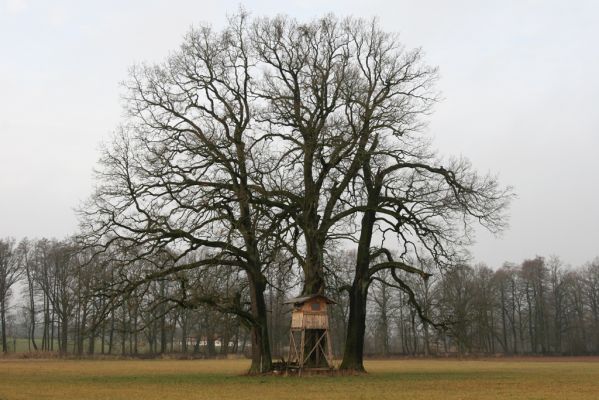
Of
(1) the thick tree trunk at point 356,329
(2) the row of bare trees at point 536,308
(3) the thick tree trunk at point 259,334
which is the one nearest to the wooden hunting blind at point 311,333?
(3) the thick tree trunk at point 259,334

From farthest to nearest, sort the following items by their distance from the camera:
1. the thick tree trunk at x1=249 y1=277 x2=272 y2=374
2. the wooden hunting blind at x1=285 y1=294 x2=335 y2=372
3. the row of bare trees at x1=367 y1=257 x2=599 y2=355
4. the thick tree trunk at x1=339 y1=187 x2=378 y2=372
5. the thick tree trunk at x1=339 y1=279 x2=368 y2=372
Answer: the row of bare trees at x1=367 y1=257 x2=599 y2=355 < the thick tree trunk at x1=339 y1=187 x2=378 y2=372 < the thick tree trunk at x1=339 y1=279 x2=368 y2=372 < the thick tree trunk at x1=249 y1=277 x2=272 y2=374 < the wooden hunting blind at x1=285 y1=294 x2=335 y2=372

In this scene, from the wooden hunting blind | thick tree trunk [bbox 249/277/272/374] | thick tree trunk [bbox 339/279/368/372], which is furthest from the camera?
thick tree trunk [bbox 339/279/368/372]

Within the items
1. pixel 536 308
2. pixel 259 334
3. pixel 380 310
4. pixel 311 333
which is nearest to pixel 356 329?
pixel 311 333

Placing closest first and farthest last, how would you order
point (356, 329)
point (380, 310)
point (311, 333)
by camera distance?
point (311, 333), point (356, 329), point (380, 310)

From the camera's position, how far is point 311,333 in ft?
101

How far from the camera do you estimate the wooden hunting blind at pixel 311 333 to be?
1156 inches

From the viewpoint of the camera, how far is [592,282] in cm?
8862

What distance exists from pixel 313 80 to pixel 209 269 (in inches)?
425

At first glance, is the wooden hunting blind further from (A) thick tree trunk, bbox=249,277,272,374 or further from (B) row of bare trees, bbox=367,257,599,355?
(B) row of bare trees, bbox=367,257,599,355

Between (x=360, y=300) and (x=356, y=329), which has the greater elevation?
(x=360, y=300)

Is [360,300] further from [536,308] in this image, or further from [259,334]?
[536,308]

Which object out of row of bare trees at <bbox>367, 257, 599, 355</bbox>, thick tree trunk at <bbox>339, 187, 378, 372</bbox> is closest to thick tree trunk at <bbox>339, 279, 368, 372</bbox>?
thick tree trunk at <bbox>339, 187, 378, 372</bbox>

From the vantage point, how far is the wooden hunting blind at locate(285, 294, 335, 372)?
29.4 meters

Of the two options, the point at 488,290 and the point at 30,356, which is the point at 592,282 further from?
the point at 30,356
